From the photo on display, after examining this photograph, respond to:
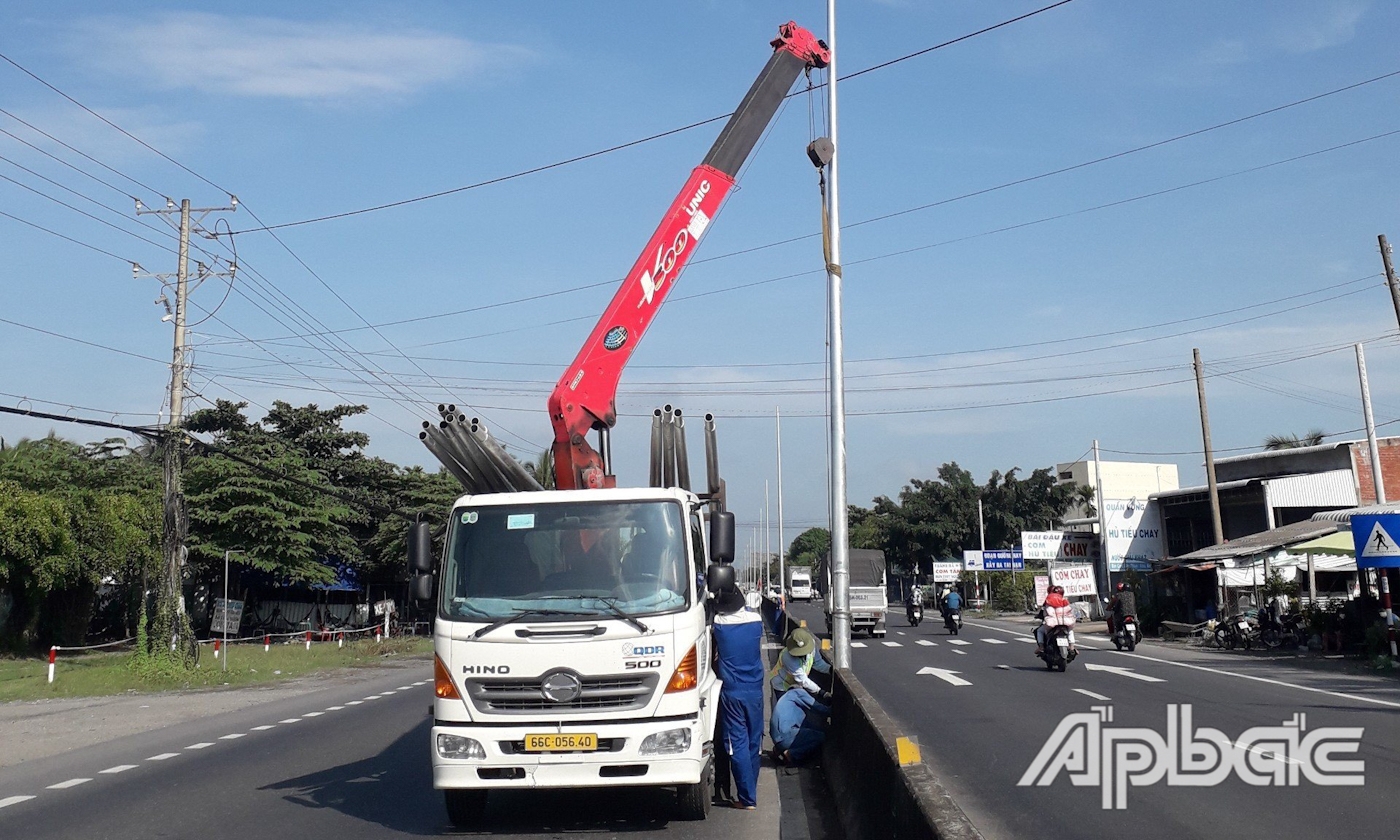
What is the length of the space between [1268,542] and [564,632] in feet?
87.0

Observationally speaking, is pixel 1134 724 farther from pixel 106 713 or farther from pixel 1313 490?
pixel 1313 490

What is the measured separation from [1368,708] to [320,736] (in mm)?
13237

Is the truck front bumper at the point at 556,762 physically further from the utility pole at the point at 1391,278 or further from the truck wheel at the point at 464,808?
the utility pole at the point at 1391,278

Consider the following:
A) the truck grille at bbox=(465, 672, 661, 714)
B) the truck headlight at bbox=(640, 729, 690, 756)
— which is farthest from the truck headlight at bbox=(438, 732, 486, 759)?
the truck headlight at bbox=(640, 729, 690, 756)

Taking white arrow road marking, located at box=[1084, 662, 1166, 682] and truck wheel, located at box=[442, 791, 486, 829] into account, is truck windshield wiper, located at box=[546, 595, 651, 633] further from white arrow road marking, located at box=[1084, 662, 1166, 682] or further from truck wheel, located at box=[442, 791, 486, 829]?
white arrow road marking, located at box=[1084, 662, 1166, 682]

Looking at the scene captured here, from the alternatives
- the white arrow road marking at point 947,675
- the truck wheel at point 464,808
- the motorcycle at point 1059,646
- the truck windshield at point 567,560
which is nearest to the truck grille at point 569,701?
the truck windshield at point 567,560

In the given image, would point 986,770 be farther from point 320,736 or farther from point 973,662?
point 973,662

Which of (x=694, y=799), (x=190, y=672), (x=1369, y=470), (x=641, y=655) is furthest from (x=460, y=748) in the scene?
(x=1369, y=470)

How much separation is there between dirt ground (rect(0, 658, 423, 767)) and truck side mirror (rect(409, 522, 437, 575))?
22.7ft

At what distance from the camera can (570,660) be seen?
7.90m

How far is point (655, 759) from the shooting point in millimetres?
7910

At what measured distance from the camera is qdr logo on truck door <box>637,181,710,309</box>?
13.7 meters

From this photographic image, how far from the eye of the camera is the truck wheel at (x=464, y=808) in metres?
8.27

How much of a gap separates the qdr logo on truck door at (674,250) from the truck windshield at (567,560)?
5.20m
